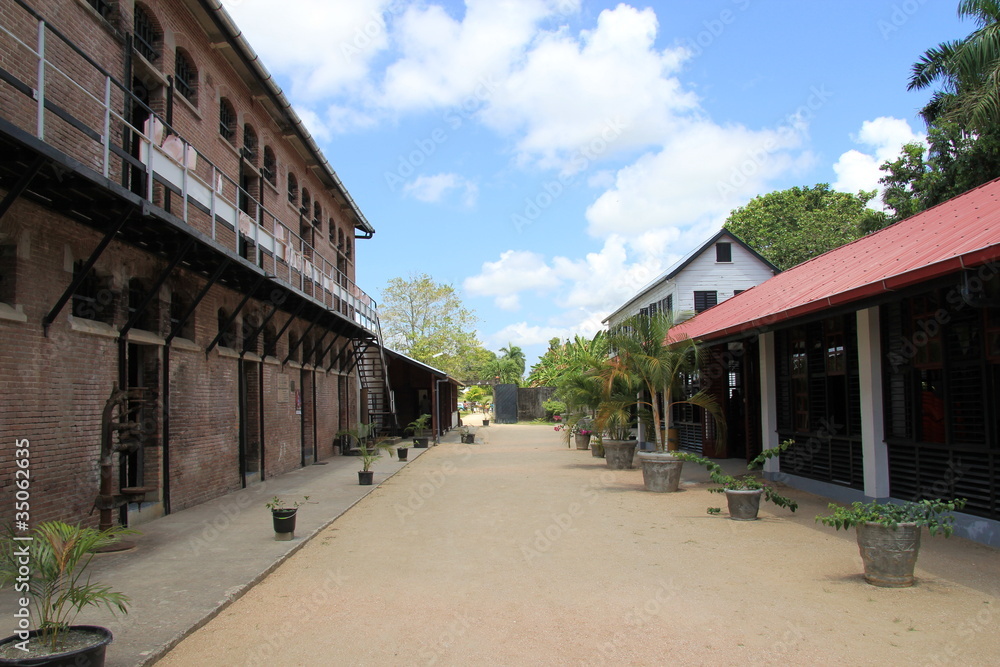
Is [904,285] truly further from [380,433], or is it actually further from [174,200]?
[380,433]

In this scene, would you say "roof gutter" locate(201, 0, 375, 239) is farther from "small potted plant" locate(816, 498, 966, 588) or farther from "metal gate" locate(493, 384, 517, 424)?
"metal gate" locate(493, 384, 517, 424)

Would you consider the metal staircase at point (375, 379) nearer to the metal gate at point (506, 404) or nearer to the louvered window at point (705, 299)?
the louvered window at point (705, 299)

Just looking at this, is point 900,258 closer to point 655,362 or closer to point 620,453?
point 655,362

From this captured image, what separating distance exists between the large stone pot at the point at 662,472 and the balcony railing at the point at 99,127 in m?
8.64

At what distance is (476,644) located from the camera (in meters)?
5.15

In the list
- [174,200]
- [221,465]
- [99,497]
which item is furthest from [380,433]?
[99,497]

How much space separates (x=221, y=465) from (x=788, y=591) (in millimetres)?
10420

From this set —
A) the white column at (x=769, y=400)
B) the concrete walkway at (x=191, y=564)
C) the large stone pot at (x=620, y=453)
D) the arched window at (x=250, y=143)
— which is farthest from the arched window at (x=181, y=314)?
the white column at (x=769, y=400)

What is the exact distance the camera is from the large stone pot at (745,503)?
10.0 meters

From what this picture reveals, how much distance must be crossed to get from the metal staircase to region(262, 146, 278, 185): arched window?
7.89m

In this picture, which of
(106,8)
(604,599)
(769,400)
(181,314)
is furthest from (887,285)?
(106,8)

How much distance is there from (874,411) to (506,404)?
42.4m

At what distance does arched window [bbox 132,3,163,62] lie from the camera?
1128 cm

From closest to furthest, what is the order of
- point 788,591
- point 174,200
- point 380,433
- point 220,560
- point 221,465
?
point 788,591, point 220,560, point 174,200, point 221,465, point 380,433
